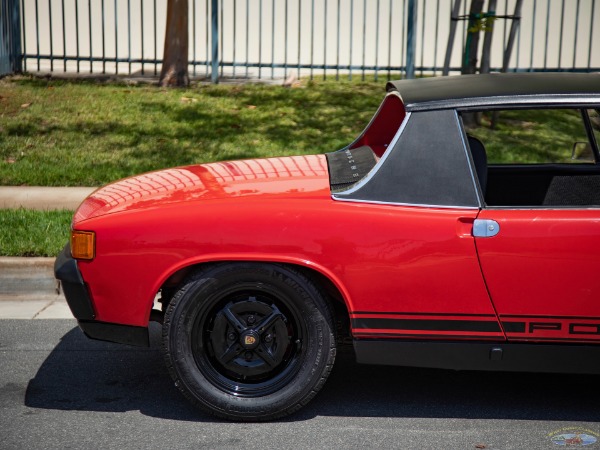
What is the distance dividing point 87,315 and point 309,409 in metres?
1.16

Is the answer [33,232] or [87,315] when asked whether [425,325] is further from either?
[33,232]

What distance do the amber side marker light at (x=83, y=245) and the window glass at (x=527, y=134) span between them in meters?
6.40

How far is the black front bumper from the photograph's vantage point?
446 centimetres

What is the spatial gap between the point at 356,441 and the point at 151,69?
12.8 meters

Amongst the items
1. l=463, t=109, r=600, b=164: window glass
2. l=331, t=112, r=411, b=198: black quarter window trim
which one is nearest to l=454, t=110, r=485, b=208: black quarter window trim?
l=331, t=112, r=411, b=198: black quarter window trim

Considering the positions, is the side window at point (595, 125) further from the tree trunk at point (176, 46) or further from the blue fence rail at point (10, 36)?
the blue fence rail at point (10, 36)

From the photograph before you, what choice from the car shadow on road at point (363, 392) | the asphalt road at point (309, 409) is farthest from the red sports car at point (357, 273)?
the car shadow on road at point (363, 392)

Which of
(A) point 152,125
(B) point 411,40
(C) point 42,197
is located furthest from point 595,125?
(B) point 411,40

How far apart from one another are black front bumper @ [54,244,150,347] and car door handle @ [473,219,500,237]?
1.59 m

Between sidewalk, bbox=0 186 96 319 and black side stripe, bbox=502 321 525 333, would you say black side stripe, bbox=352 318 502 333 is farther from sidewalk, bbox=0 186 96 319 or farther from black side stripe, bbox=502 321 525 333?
sidewalk, bbox=0 186 96 319

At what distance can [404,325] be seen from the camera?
4355 millimetres

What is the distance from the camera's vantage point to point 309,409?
15.3ft

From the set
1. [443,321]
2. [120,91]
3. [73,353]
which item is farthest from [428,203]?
[120,91]

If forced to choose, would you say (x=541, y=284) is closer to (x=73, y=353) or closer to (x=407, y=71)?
(x=73, y=353)
